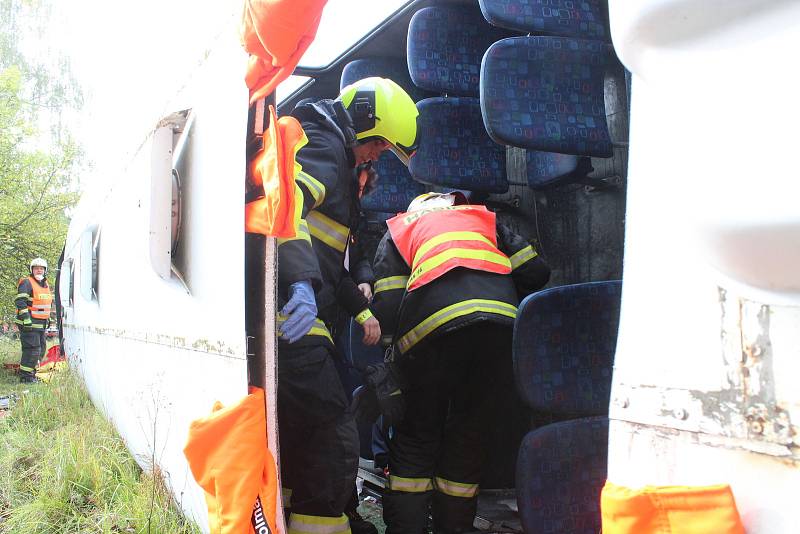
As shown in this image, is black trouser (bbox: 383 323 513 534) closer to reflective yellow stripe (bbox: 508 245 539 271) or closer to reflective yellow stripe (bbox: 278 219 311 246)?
reflective yellow stripe (bbox: 508 245 539 271)

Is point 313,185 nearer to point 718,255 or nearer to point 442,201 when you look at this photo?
point 442,201

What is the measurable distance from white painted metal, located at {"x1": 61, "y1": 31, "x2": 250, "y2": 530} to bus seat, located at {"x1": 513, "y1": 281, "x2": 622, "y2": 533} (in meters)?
0.92

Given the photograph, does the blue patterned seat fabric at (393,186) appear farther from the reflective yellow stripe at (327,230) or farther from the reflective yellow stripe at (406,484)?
the reflective yellow stripe at (406,484)

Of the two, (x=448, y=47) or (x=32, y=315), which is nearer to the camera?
(x=448, y=47)

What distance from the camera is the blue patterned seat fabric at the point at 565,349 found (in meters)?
2.11

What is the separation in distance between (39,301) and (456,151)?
10.5 meters

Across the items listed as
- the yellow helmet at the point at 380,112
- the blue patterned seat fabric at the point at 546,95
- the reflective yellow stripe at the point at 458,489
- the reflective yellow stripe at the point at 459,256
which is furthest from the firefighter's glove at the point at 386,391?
the blue patterned seat fabric at the point at 546,95

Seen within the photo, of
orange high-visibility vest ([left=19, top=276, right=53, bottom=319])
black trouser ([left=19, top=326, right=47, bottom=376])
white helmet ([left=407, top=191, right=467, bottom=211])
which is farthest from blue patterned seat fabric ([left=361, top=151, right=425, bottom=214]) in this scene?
orange high-visibility vest ([left=19, top=276, right=53, bottom=319])

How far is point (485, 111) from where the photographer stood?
2.32 meters

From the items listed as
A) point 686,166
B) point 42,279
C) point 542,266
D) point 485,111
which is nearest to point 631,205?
point 686,166

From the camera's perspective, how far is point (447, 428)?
3.11m

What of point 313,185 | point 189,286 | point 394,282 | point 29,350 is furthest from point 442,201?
point 29,350

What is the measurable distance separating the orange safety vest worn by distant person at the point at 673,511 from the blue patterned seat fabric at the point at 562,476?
134 centimetres

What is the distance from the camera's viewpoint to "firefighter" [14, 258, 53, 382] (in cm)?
1053
